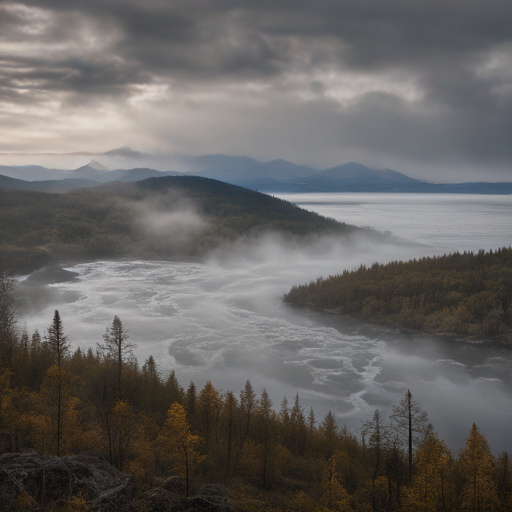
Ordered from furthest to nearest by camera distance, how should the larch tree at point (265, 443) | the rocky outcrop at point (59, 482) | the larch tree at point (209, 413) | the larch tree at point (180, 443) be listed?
the larch tree at point (209, 413)
the larch tree at point (265, 443)
the larch tree at point (180, 443)
the rocky outcrop at point (59, 482)

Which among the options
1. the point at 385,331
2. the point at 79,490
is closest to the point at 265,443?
→ the point at 79,490

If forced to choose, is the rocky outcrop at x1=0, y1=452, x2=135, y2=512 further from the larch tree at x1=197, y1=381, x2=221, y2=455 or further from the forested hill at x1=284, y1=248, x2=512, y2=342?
the forested hill at x1=284, y1=248, x2=512, y2=342

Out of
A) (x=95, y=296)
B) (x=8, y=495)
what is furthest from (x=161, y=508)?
(x=95, y=296)

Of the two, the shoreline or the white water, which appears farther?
the shoreline

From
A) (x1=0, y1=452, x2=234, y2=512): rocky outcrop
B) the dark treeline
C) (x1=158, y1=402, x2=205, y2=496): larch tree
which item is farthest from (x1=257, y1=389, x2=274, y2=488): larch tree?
(x1=0, y1=452, x2=234, y2=512): rocky outcrop

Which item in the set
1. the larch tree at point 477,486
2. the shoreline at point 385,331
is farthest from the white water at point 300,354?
the larch tree at point 477,486

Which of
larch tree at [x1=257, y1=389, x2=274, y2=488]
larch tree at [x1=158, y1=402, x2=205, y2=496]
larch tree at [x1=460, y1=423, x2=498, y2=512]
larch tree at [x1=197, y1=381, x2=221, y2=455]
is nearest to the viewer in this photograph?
larch tree at [x1=460, y1=423, x2=498, y2=512]

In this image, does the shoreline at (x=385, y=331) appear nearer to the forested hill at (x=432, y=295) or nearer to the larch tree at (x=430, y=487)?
the forested hill at (x=432, y=295)
